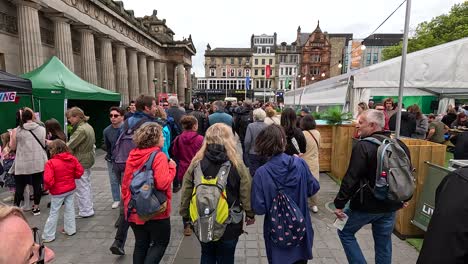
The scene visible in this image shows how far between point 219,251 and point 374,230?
70.1 inches

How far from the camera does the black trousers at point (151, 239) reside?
9.37ft

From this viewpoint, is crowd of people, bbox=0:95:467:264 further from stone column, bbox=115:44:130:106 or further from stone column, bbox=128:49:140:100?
stone column, bbox=128:49:140:100

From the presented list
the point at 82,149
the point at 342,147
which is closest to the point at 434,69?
the point at 342,147

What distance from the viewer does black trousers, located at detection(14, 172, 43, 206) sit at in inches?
200

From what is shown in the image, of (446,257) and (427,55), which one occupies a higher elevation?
(427,55)

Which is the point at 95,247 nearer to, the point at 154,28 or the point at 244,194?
the point at 244,194

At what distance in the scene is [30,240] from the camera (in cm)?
110

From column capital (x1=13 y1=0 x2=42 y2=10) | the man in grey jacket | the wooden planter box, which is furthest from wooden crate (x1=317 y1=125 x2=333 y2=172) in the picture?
column capital (x1=13 y1=0 x2=42 y2=10)

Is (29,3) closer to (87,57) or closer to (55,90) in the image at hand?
(87,57)

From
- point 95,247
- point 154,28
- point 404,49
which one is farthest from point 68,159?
point 154,28

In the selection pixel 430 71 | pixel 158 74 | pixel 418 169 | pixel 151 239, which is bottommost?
pixel 151 239

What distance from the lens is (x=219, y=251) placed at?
2719 millimetres

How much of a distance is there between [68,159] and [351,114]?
6.72 meters

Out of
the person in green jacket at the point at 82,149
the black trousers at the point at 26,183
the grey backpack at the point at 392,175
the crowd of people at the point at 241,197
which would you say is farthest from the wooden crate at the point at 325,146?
the black trousers at the point at 26,183
